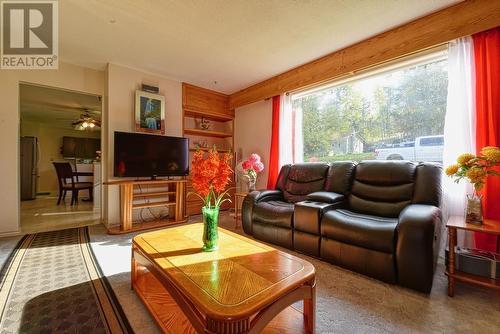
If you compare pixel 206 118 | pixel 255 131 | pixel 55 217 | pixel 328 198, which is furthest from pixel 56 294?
pixel 206 118

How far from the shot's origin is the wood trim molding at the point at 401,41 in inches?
74.5

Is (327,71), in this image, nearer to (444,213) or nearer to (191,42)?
(191,42)

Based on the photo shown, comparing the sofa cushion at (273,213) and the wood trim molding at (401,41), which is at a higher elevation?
the wood trim molding at (401,41)

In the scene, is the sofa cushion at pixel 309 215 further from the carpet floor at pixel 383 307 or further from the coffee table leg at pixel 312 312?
the coffee table leg at pixel 312 312

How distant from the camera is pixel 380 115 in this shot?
275 cm

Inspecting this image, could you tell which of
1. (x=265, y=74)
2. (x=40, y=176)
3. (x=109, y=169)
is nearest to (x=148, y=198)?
(x=109, y=169)

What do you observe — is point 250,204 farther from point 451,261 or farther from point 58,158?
point 58,158

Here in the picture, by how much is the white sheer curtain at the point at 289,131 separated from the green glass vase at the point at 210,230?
7.82 feet

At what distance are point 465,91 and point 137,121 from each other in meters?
4.04

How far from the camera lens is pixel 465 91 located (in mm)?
1998

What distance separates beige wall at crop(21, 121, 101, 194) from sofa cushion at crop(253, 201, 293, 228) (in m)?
7.71

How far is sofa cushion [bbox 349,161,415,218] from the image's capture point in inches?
84.0

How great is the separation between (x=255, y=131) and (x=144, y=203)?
7.62 feet

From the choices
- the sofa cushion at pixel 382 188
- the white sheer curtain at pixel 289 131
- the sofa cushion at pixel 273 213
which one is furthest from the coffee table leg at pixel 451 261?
the white sheer curtain at pixel 289 131
